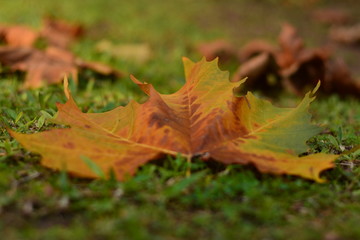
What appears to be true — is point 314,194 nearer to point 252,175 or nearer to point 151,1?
point 252,175

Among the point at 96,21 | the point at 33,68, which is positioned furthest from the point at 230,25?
the point at 33,68

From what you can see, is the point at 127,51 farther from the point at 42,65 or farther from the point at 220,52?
the point at 42,65

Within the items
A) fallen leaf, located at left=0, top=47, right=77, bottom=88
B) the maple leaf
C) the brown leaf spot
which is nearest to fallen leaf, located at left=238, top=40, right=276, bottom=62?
fallen leaf, located at left=0, top=47, right=77, bottom=88

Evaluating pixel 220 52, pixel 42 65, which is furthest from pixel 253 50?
Answer: pixel 42 65

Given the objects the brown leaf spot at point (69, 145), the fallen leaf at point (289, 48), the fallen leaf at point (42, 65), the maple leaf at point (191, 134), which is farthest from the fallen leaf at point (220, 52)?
the brown leaf spot at point (69, 145)

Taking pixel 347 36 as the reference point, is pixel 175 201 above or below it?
below

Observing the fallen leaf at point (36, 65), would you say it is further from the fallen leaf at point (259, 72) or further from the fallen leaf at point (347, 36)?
the fallen leaf at point (347, 36)
